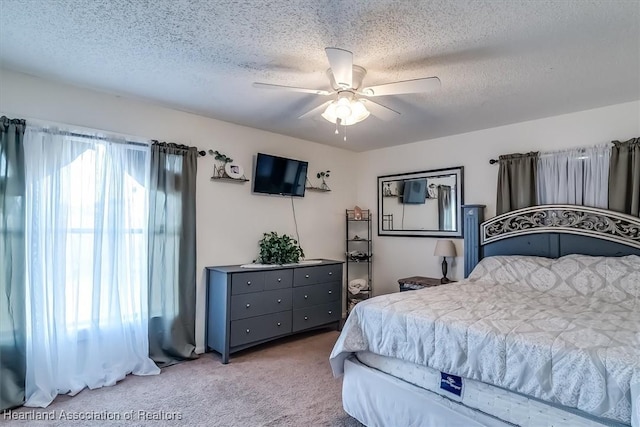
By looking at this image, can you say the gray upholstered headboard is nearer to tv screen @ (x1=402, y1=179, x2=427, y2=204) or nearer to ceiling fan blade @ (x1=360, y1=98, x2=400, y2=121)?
tv screen @ (x1=402, y1=179, x2=427, y2=204)

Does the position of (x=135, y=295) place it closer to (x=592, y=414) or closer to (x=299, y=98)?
(x=299, y=98)

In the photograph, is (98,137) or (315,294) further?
(315,294)

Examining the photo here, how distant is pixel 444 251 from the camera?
4246 millimetres

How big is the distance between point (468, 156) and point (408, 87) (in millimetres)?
2334

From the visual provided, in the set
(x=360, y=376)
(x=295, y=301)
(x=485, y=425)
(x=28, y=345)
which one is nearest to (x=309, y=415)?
(x=360, y=376)

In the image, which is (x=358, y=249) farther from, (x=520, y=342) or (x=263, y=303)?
(x=520, y=342)

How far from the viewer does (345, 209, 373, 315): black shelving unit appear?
17.3ft

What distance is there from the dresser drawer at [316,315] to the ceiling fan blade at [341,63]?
8.94 feet

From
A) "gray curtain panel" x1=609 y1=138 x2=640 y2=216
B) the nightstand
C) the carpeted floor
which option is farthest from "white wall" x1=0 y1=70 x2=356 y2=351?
"gray curtain panel" x1=609 y1=138 x2=640 y2=216

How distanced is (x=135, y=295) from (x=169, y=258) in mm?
442

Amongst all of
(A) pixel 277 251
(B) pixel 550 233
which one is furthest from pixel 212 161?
(B) pixel 550 233

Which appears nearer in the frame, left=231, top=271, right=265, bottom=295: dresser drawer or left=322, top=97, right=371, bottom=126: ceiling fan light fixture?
left=322, top=97, right=371, bottom=126: ceiling fan light fixture

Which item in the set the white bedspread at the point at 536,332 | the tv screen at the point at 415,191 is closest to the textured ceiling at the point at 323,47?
the tv screen at the point at 415,191

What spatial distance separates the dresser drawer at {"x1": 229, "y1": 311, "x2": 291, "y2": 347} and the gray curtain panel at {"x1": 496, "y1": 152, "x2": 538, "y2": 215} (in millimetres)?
2714
